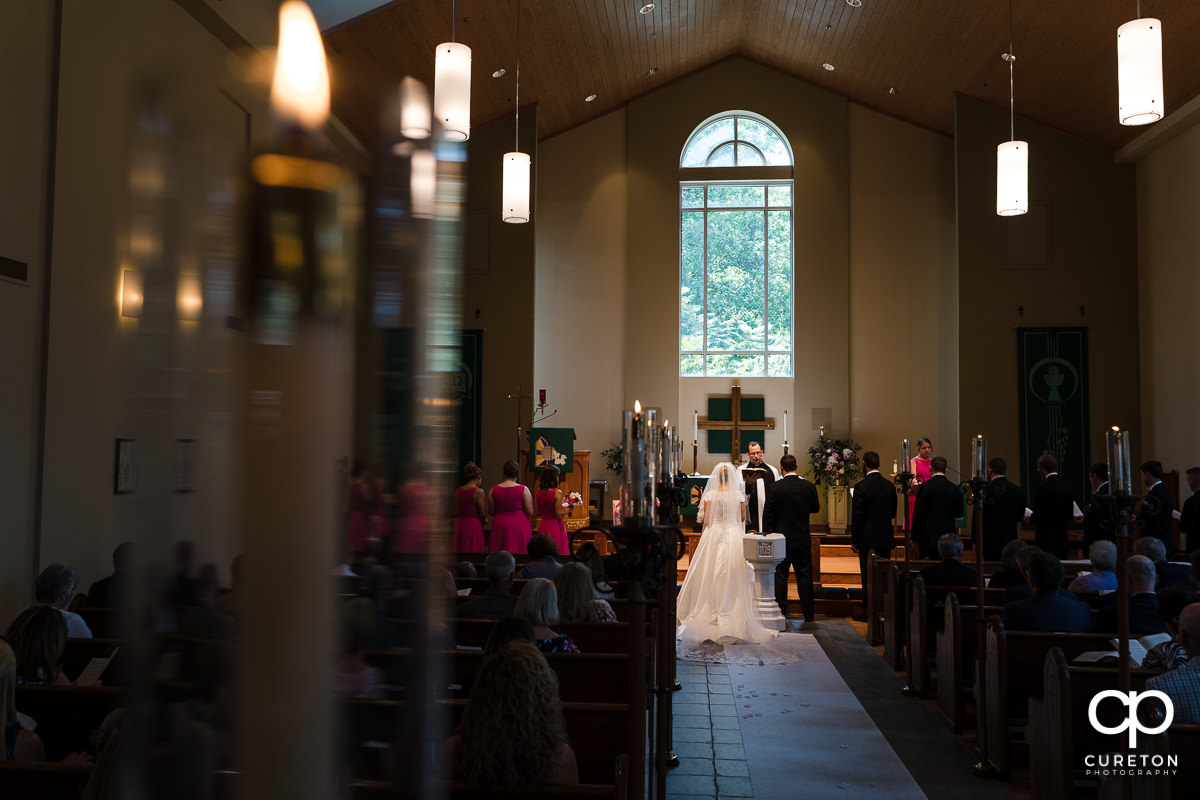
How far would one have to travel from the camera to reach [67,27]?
5.48 m

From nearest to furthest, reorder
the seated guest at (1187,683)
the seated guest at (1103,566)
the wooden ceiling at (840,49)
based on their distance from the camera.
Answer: the seated guest at (1187,683)
the seated guest at (1103,566)
the wooden ceiling at (840,49)

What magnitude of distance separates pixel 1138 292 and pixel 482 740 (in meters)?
12.9

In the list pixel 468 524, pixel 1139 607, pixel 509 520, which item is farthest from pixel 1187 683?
pixel 468 524

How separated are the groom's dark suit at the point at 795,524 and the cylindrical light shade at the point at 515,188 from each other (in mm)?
3838

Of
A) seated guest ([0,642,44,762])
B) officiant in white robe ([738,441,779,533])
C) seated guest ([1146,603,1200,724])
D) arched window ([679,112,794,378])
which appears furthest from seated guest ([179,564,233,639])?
arched window ([679,112,794,378])

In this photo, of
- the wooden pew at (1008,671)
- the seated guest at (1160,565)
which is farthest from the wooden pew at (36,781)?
the seated guest at (1160,565)

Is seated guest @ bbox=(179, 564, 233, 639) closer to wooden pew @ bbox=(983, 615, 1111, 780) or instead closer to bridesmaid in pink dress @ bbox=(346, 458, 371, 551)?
bridesmaid in pink dress @ bbox=(346, 458, 371, 551)

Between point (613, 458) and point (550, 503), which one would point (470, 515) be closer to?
point (550, 503)

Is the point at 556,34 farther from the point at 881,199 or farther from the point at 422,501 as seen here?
the point at 422,501

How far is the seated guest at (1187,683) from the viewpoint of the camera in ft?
10.2

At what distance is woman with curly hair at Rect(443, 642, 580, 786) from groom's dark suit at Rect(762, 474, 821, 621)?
265 inches

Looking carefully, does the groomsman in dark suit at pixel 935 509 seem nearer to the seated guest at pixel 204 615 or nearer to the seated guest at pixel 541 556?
the seated guest at pixel 541 556

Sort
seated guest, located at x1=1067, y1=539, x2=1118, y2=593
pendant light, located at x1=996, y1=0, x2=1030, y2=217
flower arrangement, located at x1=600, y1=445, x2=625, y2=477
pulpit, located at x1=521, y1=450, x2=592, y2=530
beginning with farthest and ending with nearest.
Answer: flower arrangement, located at x1=600, y1=445, x2=625, y2=477 → pulpit, located at x1=521, y1=450, x2=592, y2=530 → pendant light, located at x1=996, y1=0, x2=1030, y2=217 → seated guest, located at x1=1067, y1=539, x2=1118, y2=593

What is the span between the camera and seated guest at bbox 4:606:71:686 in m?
2.97
